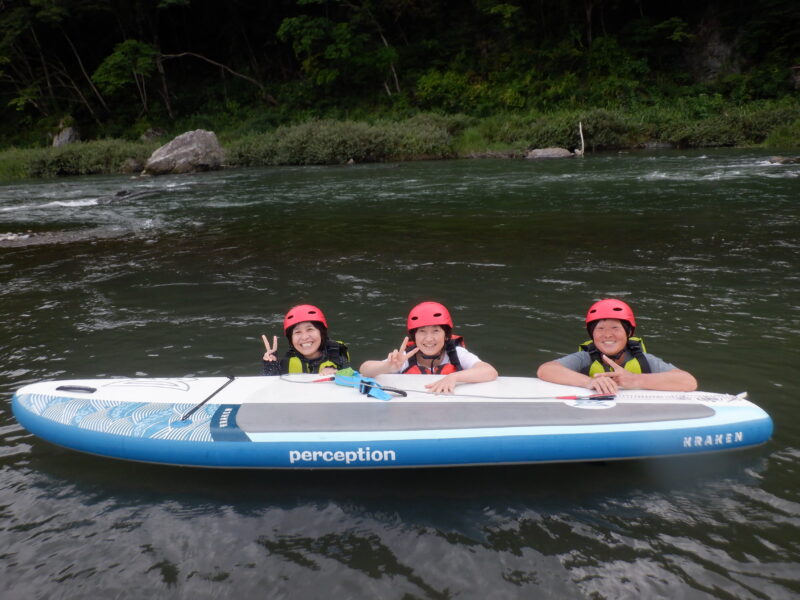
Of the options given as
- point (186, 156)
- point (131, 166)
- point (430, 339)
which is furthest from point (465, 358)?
point (131, 166)

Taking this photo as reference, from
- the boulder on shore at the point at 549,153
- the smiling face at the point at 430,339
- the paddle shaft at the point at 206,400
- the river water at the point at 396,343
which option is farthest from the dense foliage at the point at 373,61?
the paddle shaft at the point at 206,400

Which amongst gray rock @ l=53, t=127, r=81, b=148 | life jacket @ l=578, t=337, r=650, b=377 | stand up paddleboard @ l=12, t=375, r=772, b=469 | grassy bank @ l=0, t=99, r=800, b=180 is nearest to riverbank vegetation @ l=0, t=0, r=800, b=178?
grassy bank @ l=0, t=99, r=800, b=180

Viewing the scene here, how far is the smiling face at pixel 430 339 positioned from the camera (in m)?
4.00

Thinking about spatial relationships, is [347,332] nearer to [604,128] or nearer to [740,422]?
[740,422]

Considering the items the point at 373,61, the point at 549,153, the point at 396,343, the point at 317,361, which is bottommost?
the point at 396,343

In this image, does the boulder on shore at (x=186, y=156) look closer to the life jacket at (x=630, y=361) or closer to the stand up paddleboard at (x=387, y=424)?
the stand up paddleboard at (x=387, y=424)

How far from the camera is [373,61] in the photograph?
2806cm

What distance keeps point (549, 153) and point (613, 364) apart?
59.6 feet

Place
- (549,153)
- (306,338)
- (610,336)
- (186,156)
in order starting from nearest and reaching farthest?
(610,336)
(306,338)
(549,153)
(186,156)

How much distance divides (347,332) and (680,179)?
10.8 metres

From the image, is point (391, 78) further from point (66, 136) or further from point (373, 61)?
point (66, 136)

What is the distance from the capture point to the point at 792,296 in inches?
227

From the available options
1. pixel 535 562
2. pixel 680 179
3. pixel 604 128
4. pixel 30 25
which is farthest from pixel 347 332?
pixel 30 25

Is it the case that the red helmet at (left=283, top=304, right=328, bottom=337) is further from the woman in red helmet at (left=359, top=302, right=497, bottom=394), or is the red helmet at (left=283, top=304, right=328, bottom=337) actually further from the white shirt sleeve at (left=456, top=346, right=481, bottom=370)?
the white shirt sleeve at (left=456, top=346, right=481, bottom=370)
